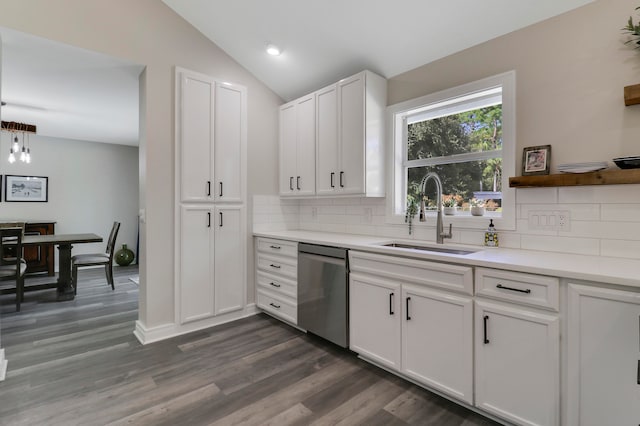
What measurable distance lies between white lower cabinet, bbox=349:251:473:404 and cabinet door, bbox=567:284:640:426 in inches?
18.0

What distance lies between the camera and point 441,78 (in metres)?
2.60

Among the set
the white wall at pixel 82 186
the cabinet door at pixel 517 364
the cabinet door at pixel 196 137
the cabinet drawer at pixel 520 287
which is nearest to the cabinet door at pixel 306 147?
the cabinet door at pixel 196 137

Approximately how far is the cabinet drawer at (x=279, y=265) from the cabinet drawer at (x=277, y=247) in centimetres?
5

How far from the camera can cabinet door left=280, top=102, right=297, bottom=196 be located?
138 inches

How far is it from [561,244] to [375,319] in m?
1.28

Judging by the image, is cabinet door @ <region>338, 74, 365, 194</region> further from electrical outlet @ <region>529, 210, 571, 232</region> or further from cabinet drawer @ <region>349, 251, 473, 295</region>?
electrical outlet @ <region>529, 210, 571, 232</region>

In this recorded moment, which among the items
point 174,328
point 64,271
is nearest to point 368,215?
point 174,328

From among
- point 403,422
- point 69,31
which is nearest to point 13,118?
point 69,31

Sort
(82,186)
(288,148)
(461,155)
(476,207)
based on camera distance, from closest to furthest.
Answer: (476,207) < (461,155) < (288,148) < (82,186)

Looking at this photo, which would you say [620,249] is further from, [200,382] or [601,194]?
[200,382]

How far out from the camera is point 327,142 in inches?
122

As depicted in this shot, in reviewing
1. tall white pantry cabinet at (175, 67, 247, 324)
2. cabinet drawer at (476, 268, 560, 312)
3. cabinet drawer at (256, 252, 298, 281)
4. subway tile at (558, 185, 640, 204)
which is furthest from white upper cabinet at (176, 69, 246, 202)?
subway tile at (558, 185, 640, 204)

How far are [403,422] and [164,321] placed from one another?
220 cm

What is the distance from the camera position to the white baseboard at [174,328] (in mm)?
2797
